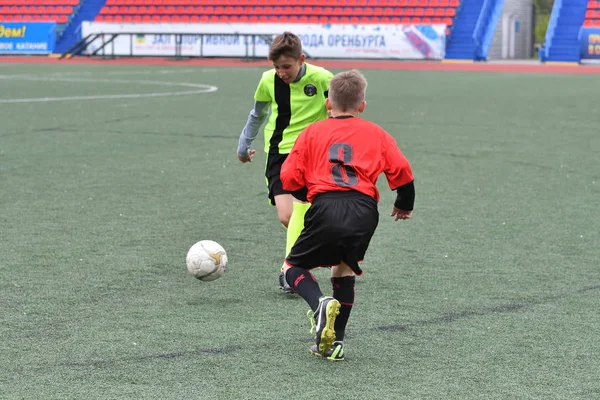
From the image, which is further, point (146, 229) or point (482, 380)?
point (146, 229)

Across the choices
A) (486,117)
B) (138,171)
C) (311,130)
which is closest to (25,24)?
(486,117)

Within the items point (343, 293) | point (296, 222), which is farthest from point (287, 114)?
point (343, 293)

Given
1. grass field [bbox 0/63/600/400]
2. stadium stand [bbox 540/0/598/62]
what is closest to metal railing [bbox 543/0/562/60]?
stadium stand [bbox 540/0/598/62]

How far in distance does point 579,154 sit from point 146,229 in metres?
6.30

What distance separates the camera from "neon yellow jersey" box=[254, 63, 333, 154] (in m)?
5.39

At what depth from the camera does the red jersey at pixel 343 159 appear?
4.25m

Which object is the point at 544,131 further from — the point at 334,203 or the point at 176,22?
the point at 176,22

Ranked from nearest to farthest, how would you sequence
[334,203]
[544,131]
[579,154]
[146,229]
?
[334,203], [146,229], [579,154], [544,131]

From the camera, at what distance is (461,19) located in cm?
3878

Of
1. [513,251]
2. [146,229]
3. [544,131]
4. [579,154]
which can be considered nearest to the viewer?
[513,251]

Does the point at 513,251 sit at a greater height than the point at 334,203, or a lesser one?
lesser

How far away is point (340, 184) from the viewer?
13.9 feet

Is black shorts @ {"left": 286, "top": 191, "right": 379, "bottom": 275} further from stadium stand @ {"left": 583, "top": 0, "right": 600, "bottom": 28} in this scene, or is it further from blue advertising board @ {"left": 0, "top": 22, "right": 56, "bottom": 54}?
blue advertising board @ {"left": 0, "top": 22, "right": 56, "bottom": 54}

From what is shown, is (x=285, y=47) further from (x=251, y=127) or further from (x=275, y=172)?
(x=275, y=172)
